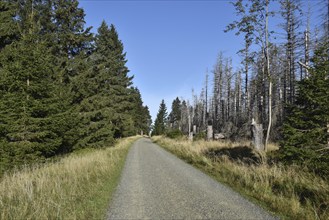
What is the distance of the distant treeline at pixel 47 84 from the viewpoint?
12188 mm

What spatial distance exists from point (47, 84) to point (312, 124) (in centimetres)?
1246

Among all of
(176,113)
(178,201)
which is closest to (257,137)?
(178,201)

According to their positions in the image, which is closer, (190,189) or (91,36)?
(190,189)

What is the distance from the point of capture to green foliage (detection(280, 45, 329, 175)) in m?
8.05

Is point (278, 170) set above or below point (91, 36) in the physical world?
below

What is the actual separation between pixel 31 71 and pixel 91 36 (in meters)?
10.6

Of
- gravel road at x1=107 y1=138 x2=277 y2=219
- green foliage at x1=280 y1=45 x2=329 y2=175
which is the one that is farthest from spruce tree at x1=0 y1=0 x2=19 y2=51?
green foliage at x1=280 y1=45 x2=329 y2=175

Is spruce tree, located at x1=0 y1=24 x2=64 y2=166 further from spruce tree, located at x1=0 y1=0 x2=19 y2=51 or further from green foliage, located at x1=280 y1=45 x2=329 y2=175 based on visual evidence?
green foliage, located at x1=280 y1=45 x2=329 y2=175

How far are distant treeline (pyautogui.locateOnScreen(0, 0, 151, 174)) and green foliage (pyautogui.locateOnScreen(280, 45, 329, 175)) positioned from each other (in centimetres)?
1110

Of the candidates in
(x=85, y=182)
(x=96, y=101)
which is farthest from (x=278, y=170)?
(x=96, y=101)

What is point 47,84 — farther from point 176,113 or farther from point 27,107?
point 176,113

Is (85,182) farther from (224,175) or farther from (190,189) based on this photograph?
(224,175)

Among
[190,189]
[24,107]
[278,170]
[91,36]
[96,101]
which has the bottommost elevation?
[190,189]

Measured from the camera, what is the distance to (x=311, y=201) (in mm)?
6285
